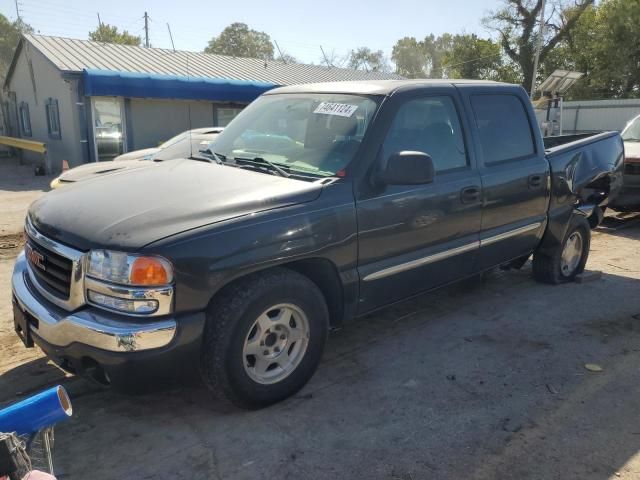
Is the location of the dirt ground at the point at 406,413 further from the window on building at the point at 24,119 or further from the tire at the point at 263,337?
the window on building at the point at 24,119

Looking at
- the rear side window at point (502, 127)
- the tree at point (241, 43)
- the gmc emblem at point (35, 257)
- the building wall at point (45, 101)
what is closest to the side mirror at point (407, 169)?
the rear side window at point (502, 127)

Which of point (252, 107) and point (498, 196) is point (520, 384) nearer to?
point (498, 196)

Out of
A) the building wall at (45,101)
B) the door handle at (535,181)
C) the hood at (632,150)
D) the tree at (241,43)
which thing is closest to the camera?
the door handle at (535,181)

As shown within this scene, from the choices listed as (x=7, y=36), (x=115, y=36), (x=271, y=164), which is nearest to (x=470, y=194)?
(x=271, y=164)

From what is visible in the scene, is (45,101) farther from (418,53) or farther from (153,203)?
(418,53)

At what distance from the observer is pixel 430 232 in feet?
12.8

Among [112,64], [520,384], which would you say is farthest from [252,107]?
[112,64]

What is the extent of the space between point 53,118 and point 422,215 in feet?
55.6

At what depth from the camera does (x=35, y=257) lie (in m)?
3.21

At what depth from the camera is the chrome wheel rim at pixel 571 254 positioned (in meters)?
5.59

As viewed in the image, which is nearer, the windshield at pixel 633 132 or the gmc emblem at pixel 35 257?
the gmc emblem at pixel 35 257

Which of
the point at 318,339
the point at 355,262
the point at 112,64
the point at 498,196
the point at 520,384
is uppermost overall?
the point at 112,64

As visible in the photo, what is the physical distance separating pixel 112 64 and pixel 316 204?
16024 millimetres

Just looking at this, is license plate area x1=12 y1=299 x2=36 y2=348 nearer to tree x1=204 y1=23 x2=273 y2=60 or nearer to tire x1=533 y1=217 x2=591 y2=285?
tire x1=533 y1=217 x2=591 y2=285
